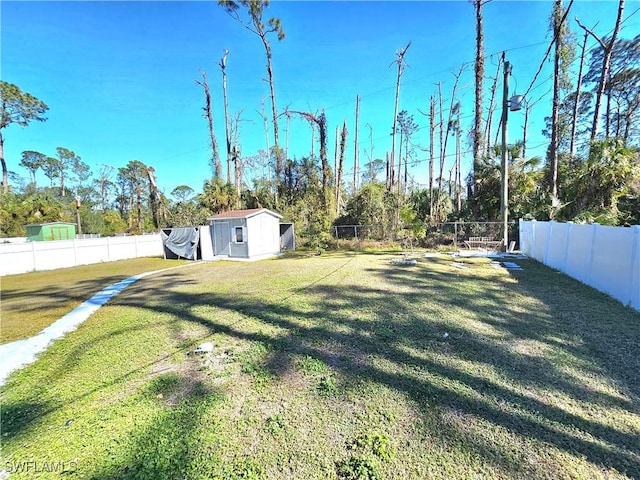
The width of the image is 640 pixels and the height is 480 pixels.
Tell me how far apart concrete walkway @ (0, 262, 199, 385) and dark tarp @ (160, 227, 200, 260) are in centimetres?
762

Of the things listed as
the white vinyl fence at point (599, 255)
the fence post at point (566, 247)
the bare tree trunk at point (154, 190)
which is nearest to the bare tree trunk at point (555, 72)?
the white vinyl fence at point (599, 255)

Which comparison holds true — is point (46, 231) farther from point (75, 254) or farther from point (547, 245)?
point (547, 245)

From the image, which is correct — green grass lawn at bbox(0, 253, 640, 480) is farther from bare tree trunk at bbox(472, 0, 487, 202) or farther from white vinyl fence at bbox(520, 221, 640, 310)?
bare tree trunk at bbox(472, 0, 487, 202)

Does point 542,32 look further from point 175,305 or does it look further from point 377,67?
point 175,305

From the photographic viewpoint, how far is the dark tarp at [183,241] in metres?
14.3

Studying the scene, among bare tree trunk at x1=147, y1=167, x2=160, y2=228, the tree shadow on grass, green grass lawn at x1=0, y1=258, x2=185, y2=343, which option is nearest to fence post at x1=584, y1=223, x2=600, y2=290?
the tree shadow on grass

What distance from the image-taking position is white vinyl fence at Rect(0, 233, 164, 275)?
12.2 meters

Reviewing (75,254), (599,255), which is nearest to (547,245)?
(599,255)

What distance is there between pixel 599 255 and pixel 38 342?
386 inches

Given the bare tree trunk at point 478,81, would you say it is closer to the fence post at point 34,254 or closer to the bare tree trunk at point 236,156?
the bare tree trunk at point 236,156

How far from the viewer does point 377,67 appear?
62.2 feet

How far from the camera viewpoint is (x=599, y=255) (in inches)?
223

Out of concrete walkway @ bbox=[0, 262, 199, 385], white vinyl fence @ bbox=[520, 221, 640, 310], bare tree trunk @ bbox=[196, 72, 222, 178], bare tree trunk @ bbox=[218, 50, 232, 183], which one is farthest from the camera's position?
bare tree trunk @ bbox=[196, 72, 222, 178]

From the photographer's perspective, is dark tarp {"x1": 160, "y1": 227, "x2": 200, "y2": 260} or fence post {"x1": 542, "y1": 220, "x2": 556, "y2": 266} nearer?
fence post {"x1": 542, "y1": 220, "x2": 556, "y2": 266}
